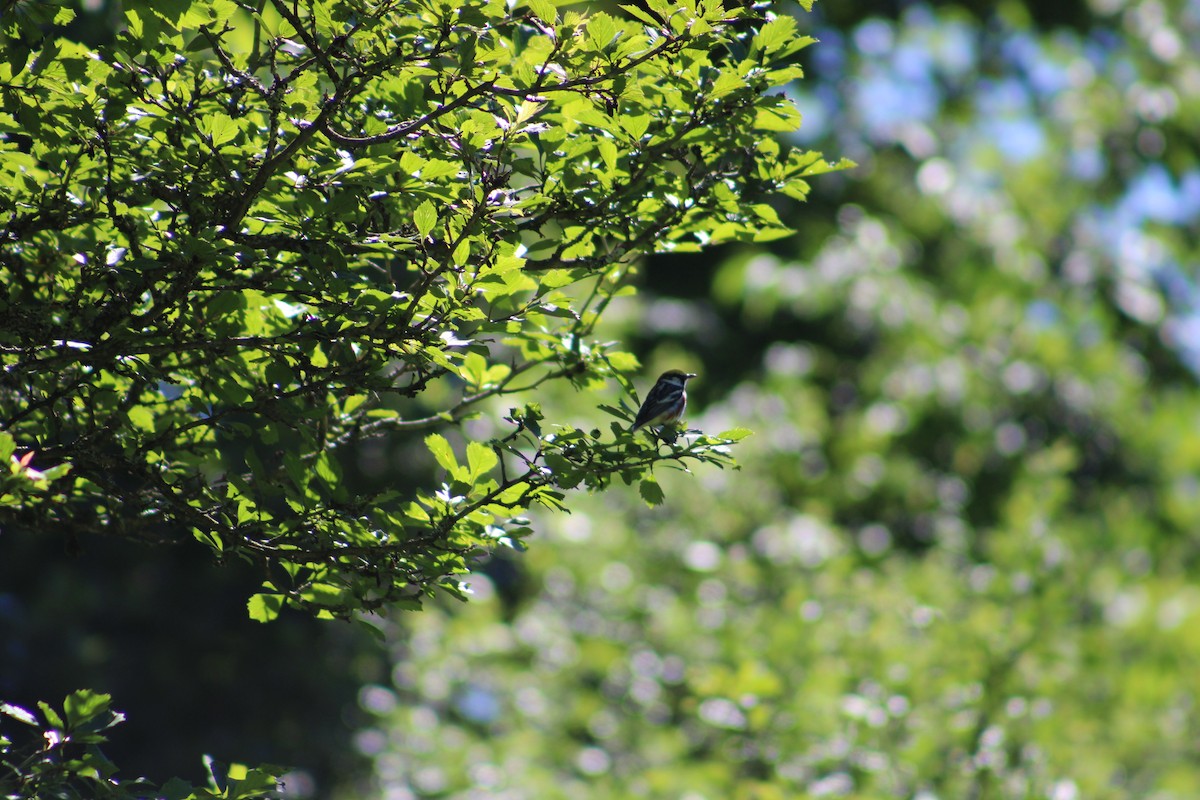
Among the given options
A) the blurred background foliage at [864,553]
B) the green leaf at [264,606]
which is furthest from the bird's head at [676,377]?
the green leaf at [264,606]

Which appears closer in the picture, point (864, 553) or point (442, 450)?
point (442, 450)

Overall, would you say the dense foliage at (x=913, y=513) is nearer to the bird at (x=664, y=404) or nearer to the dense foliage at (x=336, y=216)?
the bird at (x=664, y=404)

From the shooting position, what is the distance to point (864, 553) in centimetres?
1404

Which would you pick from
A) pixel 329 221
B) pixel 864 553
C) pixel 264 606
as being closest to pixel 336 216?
pixel 329 221

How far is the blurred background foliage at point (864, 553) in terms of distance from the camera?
845 centimetres

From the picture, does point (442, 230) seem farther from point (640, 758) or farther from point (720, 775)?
point (640, 758)

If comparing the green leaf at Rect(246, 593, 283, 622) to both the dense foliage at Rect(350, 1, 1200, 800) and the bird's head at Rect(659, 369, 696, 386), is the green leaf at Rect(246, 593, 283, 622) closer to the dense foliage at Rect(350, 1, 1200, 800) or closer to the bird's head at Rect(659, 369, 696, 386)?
the bird's head at Rect(659, 369, 696, 386)

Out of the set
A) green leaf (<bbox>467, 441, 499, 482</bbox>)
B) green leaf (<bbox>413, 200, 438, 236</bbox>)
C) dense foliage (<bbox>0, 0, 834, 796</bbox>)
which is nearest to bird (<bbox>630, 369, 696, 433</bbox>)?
dense foliage (<bbox>0, 0, 834, 796</bbox>)

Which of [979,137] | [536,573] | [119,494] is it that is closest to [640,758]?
[536,573]

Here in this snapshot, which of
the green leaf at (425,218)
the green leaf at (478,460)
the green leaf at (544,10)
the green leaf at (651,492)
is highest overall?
the green leaf at (544,10)

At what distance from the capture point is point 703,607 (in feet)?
38.4

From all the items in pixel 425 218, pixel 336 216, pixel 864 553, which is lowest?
pixel 425 218

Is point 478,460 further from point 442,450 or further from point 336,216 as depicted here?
point 336,216

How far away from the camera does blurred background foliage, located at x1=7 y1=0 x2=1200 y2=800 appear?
8.45m
